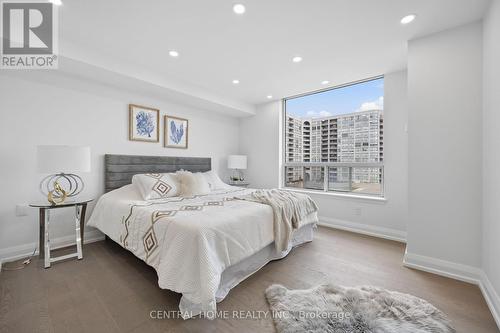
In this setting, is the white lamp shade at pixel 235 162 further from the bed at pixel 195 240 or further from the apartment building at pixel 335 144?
the bed at pixel 195 240

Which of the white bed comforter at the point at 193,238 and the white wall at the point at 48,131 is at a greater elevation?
the white wall at the point at 48,131

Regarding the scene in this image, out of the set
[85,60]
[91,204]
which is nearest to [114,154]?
[91,204]

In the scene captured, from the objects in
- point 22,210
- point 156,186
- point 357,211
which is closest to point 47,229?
point 22,210

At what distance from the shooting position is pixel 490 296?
1724 mm

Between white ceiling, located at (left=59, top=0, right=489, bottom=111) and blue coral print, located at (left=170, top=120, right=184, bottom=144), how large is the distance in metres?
0.93

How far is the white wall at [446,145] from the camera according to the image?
2055mm

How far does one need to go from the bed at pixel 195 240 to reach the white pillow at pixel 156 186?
0.13 meters

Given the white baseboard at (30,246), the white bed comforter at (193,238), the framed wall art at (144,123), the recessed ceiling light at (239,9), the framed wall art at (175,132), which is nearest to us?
the white bed comforter at (193,238)

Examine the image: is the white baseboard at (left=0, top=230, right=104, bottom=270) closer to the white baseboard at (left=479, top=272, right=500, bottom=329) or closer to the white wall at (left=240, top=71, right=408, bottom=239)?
the white wall at (left=240, top=71, right=408, bottom=239)

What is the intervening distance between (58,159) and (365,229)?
4.36m

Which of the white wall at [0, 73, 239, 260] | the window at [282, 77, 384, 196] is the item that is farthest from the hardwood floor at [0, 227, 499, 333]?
the window at [282, 77, 384, 196]

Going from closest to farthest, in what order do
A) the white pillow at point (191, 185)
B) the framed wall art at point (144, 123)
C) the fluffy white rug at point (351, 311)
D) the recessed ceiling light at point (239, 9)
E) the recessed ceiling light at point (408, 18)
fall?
the fluffy white rug at point (351, 311) < the recessed ceiling light at point (239, 9) < the recessed ceiling light at point (408, 18) < the white pillow at point (191, 185) < the framed wall art at point (144, 123)

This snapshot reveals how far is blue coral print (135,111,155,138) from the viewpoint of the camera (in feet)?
11.5

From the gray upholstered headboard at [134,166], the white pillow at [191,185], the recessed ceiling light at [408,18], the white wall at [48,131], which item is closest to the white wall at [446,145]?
the recessed ceiling light at [408,18]
